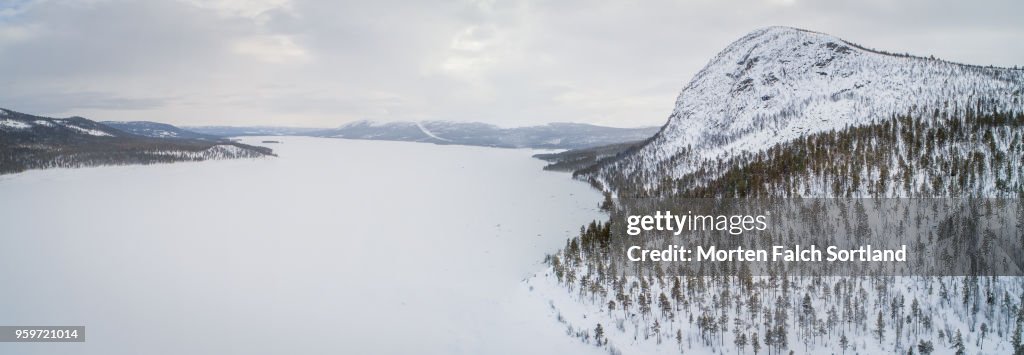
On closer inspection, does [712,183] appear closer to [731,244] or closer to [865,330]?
[731,244]

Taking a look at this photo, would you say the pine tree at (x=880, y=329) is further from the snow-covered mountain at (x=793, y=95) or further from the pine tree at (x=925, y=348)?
the snow-covered mountain at (x=793, y=95)

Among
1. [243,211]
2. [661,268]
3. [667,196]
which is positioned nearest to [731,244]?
[661,268]

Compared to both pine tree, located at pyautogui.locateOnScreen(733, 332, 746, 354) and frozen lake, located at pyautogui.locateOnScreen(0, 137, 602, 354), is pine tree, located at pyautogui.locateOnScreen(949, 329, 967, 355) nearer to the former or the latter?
pine tree, located at pyautogui.locateOnScreen(733, 332, 746, 354)

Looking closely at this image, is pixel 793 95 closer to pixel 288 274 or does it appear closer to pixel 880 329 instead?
pixel 880 329

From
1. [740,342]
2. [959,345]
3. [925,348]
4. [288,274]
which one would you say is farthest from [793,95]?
[288,274]

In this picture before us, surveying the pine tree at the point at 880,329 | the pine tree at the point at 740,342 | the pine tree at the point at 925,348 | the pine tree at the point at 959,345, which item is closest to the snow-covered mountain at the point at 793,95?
the pine tree at the point at 959,345
